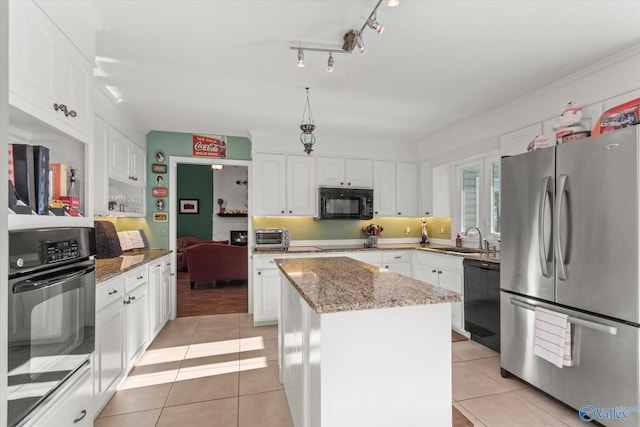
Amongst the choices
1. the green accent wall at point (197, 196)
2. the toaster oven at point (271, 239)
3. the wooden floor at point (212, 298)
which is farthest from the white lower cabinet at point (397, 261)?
the green accent wall at point (197, 196)

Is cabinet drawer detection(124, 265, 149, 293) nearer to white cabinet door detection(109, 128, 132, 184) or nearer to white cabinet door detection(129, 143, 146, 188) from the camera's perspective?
white cabinet door detection(109, 128, 132, 184)

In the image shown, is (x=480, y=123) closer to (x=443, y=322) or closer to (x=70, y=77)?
(x=443, y=322)

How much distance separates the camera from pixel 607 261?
1779 mm

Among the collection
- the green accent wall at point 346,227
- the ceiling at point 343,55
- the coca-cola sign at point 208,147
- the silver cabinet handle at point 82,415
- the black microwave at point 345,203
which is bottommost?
the silver cabinet handle at point 82,415

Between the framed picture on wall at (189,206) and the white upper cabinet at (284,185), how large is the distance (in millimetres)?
4866

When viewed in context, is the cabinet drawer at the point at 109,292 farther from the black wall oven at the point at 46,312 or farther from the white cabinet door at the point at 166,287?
the white cabinet door at the point at 166,287

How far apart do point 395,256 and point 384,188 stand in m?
1.07

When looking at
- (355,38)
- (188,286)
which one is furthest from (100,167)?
(188,286)

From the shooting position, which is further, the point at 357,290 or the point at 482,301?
the point at 482,301

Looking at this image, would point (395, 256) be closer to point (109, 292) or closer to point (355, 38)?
point (355, 38)

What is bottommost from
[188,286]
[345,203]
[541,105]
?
[188,286]

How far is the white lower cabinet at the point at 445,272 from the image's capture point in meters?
3.40

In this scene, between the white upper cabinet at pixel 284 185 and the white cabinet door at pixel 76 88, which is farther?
the white upper cabinet at pixel 284 185

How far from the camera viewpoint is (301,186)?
4332mm
